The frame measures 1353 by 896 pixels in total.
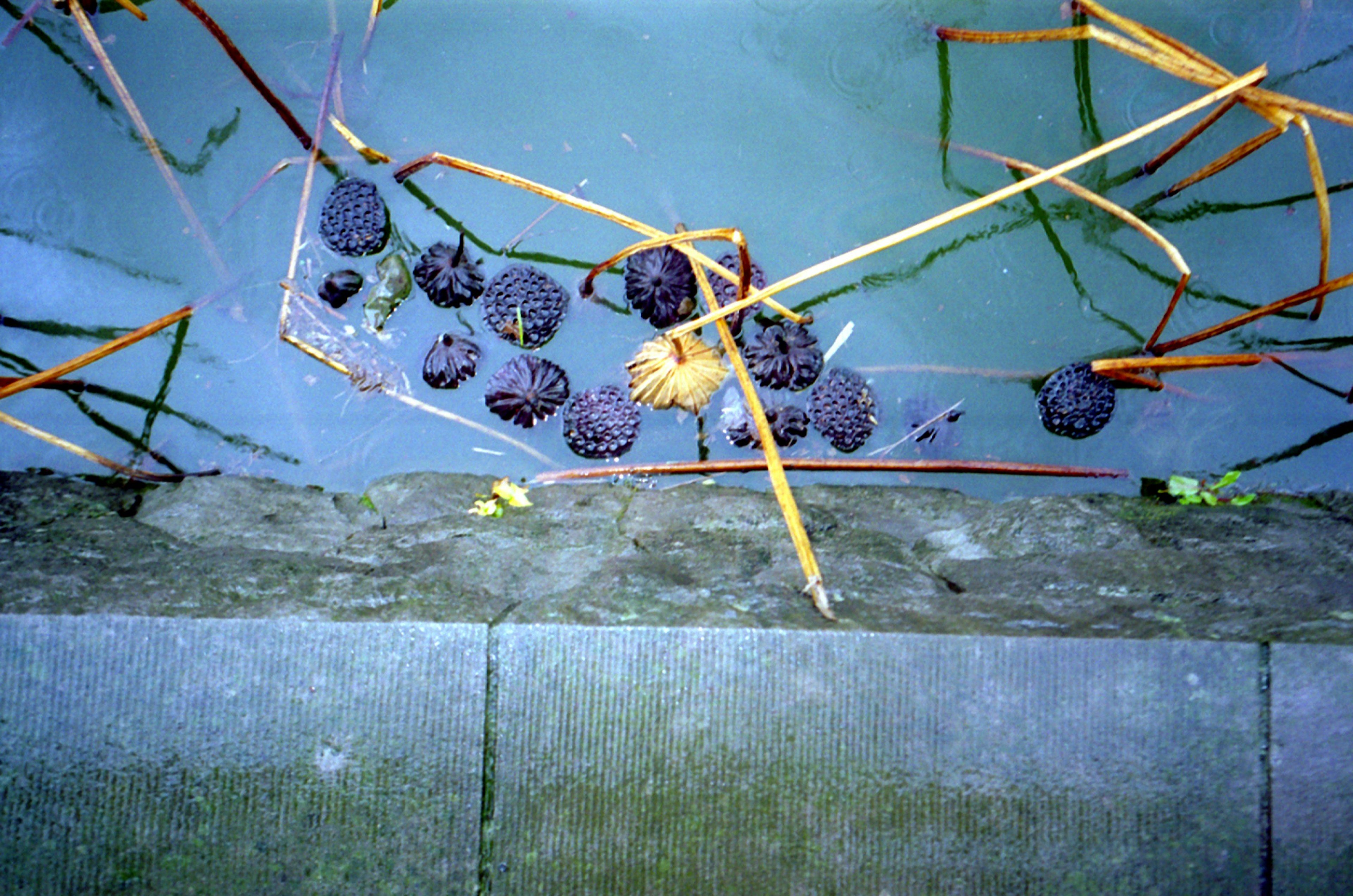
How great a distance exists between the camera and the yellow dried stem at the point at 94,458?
7.81 feet

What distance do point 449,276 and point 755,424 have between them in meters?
1.23

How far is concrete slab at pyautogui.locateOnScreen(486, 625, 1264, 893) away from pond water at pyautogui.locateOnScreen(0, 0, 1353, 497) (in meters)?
1.14

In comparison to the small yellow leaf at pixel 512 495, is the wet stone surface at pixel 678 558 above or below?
below

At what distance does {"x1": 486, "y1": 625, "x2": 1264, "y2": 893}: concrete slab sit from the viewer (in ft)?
5.08

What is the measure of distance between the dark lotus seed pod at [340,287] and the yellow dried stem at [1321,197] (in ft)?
10.2

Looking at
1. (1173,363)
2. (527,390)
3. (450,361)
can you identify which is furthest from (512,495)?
(1173,363)

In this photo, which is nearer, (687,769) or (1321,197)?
(687,769)

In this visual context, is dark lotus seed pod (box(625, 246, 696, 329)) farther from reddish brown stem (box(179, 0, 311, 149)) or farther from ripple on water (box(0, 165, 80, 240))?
ripple on water (box(0, 165, 80, 240))

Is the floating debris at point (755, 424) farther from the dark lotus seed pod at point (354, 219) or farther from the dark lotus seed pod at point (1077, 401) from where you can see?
the dark lotus seed pod at point (354, 219)

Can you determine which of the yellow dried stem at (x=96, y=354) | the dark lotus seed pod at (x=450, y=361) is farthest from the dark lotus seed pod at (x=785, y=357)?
the yellow dried stem at (x=96, y=354)

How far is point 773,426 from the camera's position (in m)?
2.66

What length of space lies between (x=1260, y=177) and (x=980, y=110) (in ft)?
3.54

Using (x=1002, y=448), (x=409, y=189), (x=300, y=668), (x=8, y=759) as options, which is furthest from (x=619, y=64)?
(x=8, y=759)

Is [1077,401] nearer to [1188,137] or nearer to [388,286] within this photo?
[1188,137]
